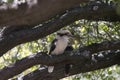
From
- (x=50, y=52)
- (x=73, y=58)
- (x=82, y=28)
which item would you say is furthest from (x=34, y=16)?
(x=82, y=28)

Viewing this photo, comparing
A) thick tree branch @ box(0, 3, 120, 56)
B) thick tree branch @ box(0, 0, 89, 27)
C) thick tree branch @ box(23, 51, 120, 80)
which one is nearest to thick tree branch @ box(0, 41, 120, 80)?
thick tree branch @ box(23, 51, 120, 80)

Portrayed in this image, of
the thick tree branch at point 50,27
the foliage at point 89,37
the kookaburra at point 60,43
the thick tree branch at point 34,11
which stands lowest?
the foliage at point 89,37

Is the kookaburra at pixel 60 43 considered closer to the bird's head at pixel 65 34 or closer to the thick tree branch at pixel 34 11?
the bird's head at pixel 65 34

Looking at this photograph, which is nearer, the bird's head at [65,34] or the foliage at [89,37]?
the bird's head at [65,34]

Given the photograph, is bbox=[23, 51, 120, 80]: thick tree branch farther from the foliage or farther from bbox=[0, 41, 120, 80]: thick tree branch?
the foliage

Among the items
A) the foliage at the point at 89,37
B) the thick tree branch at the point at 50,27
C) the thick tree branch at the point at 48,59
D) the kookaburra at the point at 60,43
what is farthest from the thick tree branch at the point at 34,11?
the foliage at the point at 89,37

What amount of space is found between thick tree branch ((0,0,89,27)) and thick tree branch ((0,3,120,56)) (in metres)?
4.10

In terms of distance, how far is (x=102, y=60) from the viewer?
7.07 m

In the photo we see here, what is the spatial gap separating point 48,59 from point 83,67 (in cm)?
105

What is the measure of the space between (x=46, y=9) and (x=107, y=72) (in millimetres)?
6706

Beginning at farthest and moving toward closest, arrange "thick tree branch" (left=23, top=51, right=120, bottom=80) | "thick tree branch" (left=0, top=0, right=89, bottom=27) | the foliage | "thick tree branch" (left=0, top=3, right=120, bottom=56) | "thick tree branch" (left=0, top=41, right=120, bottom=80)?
the foliage → "thick tree branch" (left=23, top=51, right=120, bottom=80) → "thick tree branch" (left=0, top=3, right=120, bottom=56) → "thick tree branch" (left=0, top=41, right=120, bottom=80) → "thick tree branch" (left=0, top=0, right=89, bottom=27)

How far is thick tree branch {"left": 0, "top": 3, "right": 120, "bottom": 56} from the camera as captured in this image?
6547 mm

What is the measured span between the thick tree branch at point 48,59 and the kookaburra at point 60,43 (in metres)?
0.36

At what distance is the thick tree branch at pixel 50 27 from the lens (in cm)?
655
